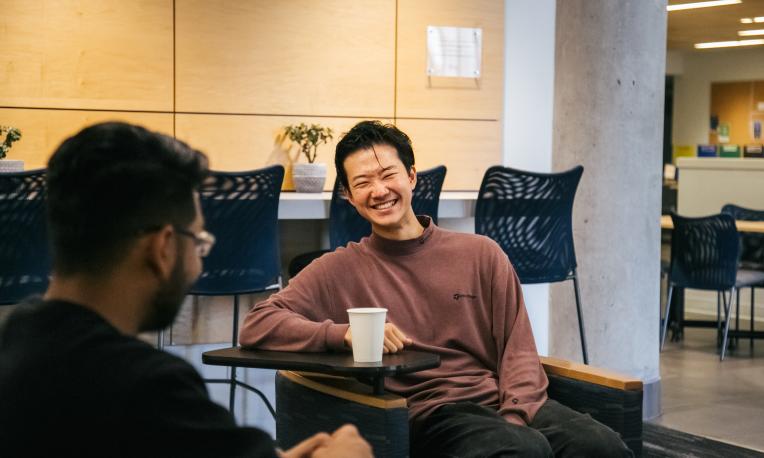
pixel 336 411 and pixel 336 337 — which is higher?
pixel 336 337

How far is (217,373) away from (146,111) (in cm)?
119

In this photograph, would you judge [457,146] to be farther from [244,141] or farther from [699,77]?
[699,77]

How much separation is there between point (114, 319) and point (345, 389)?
3.89ft

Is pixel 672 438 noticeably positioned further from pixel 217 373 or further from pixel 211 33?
pixel 211 33

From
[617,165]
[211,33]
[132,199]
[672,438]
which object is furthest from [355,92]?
[132,199]

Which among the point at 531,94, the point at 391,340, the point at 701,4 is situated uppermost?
the point at 701,4

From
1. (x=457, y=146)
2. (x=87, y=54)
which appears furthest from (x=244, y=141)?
(x=457, y=146)

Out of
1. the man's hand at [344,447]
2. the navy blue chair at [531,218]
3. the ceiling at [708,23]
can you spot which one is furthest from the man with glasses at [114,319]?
the ceiling at [708,23]

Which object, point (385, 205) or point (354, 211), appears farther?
point (354, 211)

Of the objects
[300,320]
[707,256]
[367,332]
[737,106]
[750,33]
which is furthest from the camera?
[737,106]

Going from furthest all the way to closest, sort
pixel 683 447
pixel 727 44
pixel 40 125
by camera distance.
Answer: pixel 727 44 < pixel 40 125 < pixel 683 447

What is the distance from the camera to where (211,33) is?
4812 millimetres

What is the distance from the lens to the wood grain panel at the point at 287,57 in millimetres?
4785

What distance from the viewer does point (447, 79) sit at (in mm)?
5191
